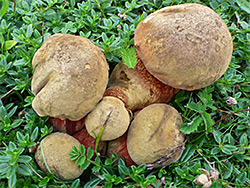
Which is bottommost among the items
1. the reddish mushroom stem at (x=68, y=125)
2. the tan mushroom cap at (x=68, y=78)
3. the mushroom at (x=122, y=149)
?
the mushroom at (x=122, y=149)

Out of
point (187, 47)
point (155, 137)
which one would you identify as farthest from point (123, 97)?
point (187, 47)

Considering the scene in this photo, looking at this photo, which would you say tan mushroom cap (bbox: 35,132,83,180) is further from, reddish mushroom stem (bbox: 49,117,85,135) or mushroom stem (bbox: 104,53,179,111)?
mushroom stem (bbox: 104,53,179,111)

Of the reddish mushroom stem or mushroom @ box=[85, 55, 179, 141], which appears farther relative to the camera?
the reddish mushroom stem

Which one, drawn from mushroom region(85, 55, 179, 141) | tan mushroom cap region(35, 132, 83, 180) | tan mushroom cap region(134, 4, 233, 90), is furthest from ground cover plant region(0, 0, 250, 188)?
tan mushroom cap region(134, 4, 233, 90)

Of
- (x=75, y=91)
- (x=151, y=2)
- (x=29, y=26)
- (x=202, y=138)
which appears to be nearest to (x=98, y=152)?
(x=75, y=91)

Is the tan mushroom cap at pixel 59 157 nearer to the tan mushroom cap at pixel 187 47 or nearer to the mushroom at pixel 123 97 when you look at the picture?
the mushroom at pixel 123 97

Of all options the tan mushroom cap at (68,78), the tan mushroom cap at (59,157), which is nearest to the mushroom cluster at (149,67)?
the tan mushroom cap at (68,78)

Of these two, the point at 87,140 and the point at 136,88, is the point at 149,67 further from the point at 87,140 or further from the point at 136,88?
the point at 87,140
